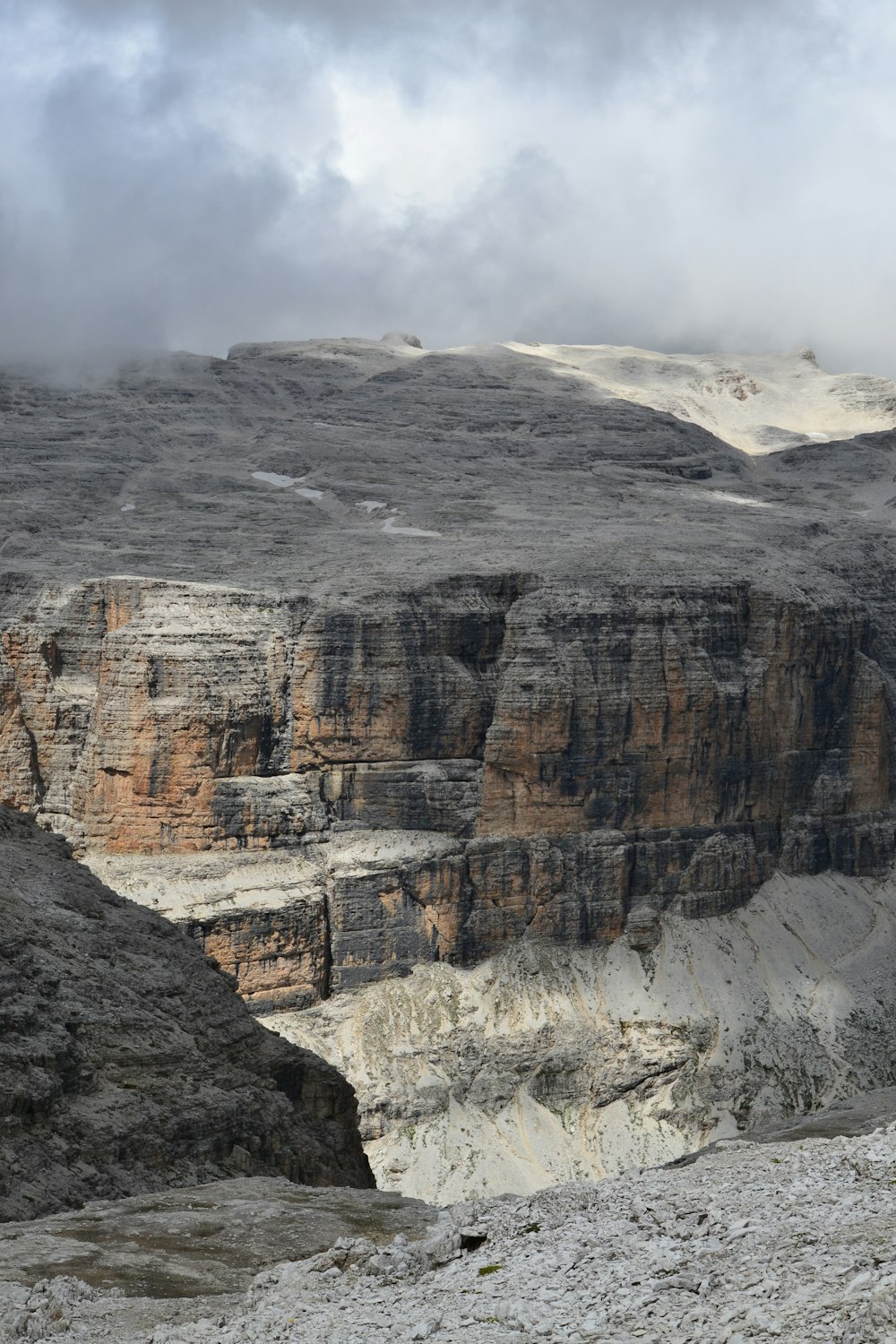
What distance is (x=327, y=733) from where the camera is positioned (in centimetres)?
8550

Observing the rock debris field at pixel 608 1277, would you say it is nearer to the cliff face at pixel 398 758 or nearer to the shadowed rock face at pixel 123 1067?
the shadowed rock face at pixel 123 1067

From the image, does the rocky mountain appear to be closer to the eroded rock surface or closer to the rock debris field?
the eroded rock surface

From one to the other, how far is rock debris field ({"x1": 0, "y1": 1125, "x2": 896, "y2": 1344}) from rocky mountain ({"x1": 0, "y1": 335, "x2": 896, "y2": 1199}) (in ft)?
183

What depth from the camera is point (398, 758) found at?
8638 cm

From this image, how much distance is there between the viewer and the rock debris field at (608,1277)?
15961mm

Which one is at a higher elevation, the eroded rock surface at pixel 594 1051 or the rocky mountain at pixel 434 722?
the rocky mountain at pixel 434 722

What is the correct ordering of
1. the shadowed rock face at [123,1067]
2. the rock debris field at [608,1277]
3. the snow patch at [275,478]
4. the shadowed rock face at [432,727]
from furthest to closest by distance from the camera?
1. the snow patch at [275,478]
2. the shadowed rock face at [432,727]
3. the shadowed rock face at [123,1067]
4. the rock debris field at [608,1277]

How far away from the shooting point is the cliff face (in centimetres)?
8200

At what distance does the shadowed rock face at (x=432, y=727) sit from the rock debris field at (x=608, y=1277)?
55920 millimetres

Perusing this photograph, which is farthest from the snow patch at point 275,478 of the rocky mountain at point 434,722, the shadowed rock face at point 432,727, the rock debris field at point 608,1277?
the rock debris field at point 608,1277

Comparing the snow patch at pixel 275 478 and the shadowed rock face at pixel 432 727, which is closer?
the shadowed rock face at pixel 432 727

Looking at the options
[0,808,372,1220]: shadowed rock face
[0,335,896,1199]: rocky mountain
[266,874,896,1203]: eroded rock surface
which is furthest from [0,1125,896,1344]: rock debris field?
[0,335,896,1199]: rocky mountain

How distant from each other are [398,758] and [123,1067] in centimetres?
5537

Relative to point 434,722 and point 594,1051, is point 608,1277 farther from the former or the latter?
point 434,722
